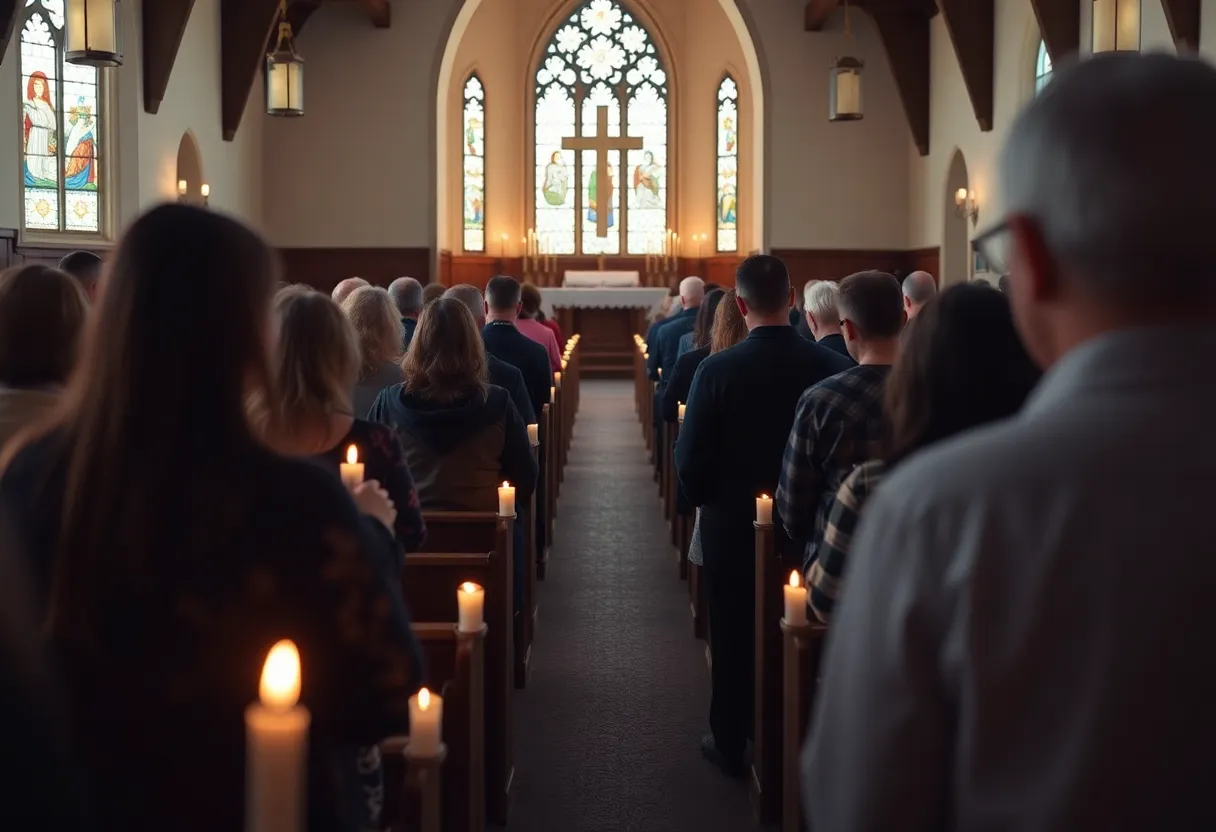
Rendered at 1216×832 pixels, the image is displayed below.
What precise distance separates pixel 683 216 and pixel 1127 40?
13236 millimetres

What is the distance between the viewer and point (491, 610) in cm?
355

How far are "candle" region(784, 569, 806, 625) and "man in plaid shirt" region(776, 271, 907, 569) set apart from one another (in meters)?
0.23

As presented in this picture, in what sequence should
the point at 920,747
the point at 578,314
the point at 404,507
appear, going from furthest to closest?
the point at 578,314
the point at 404,507
the point at 920,747

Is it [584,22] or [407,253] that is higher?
[584,22]

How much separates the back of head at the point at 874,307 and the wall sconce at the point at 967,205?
35.3 ft

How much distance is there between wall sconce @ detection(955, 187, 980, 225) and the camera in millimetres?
13508

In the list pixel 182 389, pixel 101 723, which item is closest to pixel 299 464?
pixel 182 389

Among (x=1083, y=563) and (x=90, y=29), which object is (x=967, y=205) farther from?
(x=1083, y=563)

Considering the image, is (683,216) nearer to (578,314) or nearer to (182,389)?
(578,314)

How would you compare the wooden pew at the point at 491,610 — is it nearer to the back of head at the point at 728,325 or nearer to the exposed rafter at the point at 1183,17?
the back of head at the point at 728,325

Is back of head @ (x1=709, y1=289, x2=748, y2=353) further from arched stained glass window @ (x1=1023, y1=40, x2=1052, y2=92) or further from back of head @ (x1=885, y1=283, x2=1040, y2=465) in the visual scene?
arched stained glass window @ (x1=1023, y1=40, x2=1052, y2=92)

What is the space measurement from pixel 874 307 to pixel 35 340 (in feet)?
6.09

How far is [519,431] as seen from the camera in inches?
171

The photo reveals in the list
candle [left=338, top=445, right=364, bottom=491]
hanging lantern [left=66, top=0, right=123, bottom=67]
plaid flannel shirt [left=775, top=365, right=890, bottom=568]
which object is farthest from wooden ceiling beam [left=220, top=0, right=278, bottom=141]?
candle [left=338, top=445, right=364, bottom=491]
